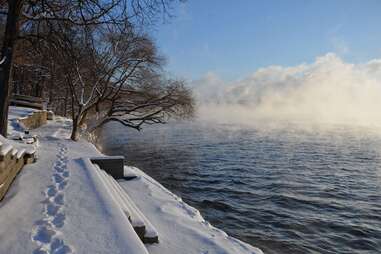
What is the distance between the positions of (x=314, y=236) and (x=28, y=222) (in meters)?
7.35

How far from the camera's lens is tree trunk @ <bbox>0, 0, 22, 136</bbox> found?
8.44 m

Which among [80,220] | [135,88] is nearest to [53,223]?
[80,220]

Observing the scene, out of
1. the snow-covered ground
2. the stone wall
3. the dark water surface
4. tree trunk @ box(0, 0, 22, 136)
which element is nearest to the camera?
the snow-covered ground

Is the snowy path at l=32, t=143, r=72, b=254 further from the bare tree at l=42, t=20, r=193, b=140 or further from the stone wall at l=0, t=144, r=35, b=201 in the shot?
the bare tree at l=42, t=20, r=193, b=140

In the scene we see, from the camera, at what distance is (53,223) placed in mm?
4559

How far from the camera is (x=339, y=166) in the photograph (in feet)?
63.6

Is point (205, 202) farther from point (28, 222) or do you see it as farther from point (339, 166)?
point (339, 166)

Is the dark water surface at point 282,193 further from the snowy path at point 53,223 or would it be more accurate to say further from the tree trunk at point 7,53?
the tree trunk at point 7,53

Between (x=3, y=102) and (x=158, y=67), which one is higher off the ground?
(x=158, y=67)

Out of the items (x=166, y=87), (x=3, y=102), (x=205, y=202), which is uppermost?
(x=166, y=87)

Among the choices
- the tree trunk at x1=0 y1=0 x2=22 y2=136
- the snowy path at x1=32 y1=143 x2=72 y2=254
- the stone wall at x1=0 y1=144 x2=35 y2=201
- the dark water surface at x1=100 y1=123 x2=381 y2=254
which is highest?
the tree trunk at x1=0 y1=0 x2=22 y2=136

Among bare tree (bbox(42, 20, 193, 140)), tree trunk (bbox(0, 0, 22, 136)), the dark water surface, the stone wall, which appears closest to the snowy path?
the stone wall

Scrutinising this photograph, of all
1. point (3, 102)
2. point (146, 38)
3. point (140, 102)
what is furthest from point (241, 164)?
point (3, 102)

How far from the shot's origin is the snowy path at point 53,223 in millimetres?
3810
